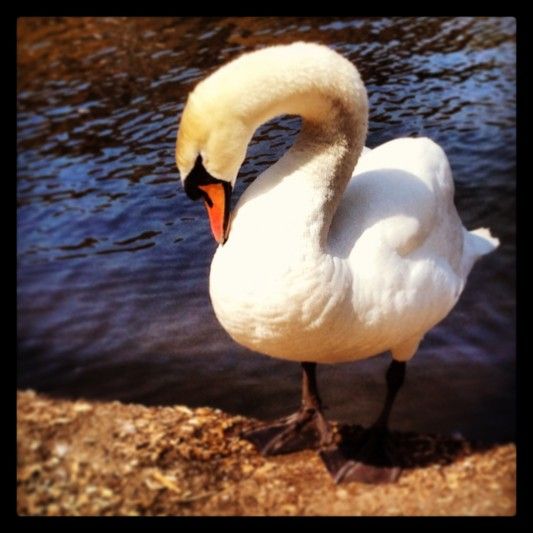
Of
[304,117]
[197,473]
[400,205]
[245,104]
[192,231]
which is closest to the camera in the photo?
[245,104]

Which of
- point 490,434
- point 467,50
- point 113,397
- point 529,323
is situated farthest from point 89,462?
point 467,50

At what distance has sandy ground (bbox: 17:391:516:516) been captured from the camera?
133 cm

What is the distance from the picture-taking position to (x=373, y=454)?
58.4 inches

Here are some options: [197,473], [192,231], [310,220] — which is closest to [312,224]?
[310,220]

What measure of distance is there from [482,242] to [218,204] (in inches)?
28.9

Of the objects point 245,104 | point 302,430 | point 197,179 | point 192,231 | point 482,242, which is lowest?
point 302,430

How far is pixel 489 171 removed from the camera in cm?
155

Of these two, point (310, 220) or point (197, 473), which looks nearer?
point (310, 220)

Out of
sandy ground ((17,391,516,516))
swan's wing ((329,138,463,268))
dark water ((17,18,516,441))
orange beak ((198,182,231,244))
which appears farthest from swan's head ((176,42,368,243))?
sandy ground ((17,391,516,516))

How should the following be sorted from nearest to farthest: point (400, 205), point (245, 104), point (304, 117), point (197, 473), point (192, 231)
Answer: point (245, 104), point (304, 117), point (400, 205), point (197, 473), point (192, 231)

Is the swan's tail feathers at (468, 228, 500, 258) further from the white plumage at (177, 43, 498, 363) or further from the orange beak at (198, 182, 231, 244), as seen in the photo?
the orange beak at (198, 182, 231, 244)

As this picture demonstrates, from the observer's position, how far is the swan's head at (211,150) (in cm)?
104

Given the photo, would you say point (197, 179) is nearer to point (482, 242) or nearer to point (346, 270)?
point (346, 270)

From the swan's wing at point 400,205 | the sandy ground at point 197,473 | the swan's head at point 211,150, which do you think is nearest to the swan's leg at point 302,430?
the sandy ground at point 197,473
